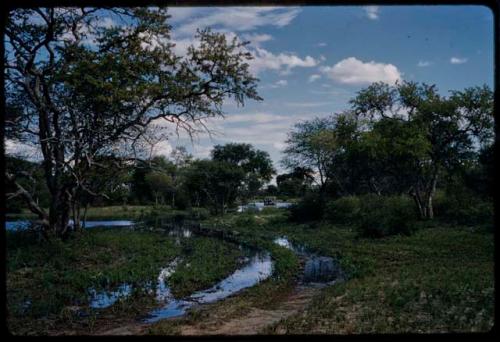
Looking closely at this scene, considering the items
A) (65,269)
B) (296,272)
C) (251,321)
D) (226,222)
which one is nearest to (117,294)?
(65,269)

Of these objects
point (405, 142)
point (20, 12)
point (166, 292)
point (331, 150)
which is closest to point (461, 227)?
point (405, 142)

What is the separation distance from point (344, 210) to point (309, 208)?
340 centimetres

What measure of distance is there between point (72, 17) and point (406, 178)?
18.2m

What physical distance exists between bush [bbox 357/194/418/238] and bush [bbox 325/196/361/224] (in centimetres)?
163

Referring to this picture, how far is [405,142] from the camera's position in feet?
71.1

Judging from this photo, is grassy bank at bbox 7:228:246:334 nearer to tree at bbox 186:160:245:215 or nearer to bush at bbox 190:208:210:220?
tree at bbox 186:160:245:215

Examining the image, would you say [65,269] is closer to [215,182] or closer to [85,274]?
[85,274]

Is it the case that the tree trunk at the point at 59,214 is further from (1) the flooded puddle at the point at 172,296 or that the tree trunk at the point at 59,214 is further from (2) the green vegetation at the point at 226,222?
(1) the flooded puddle at the point at 172,296

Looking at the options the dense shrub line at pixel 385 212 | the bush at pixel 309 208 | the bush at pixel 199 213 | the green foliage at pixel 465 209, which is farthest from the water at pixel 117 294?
the bush at pixel 199 213

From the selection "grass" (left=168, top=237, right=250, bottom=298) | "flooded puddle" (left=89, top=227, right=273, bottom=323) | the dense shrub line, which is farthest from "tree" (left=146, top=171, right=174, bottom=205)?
"flooded puddle" (left=89, top=227, right=273, bottom=323)

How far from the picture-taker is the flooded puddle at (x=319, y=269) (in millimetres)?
10133

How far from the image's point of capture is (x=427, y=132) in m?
22.1

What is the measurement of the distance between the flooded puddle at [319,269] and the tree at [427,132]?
32.6ft

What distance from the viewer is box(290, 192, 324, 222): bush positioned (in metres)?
24.0
